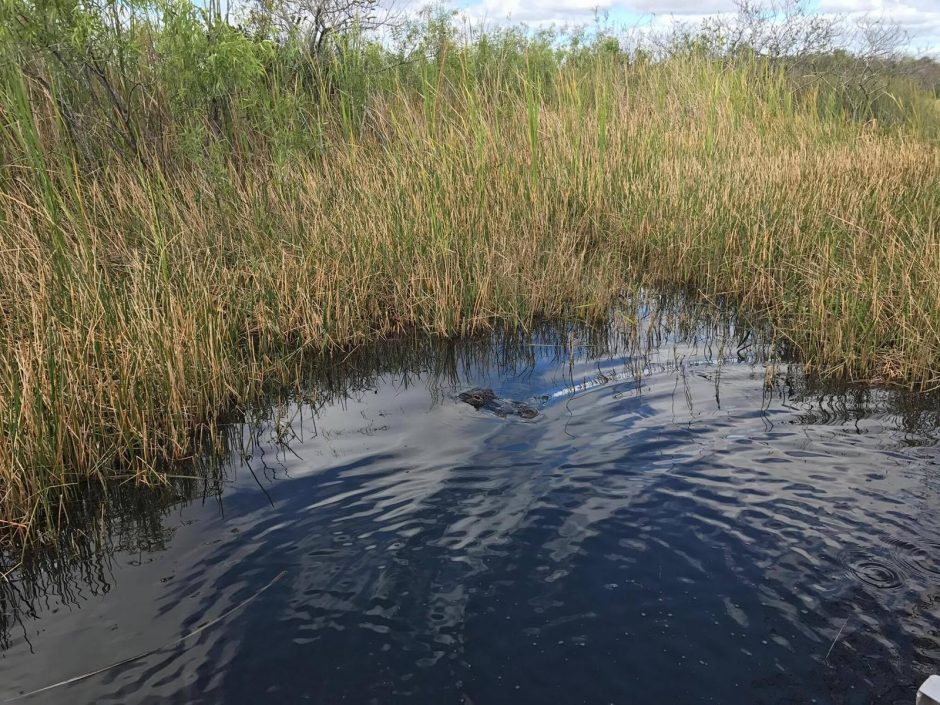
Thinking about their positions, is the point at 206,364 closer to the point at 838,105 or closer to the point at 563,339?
the point at 563,339

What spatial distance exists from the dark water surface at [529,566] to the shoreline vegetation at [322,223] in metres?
0.46

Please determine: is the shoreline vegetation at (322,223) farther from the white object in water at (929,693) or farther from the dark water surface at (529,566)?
the white object in water at (929,693)

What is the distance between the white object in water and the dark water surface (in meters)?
0.68

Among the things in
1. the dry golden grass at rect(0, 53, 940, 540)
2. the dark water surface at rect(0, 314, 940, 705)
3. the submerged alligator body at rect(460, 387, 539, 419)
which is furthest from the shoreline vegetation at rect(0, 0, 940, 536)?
the submerged alligator body at rect(460, 387, 539, 419)

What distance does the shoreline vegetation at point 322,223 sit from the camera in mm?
3695

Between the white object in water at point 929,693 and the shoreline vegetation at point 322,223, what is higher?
the shoreline vegetation at point 322,223

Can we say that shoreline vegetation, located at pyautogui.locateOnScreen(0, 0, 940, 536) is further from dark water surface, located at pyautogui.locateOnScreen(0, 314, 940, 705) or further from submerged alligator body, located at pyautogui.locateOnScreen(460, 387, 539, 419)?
submerged alligator body, located at pyautogui.locateOnScreen(460, 387, 539, 419)

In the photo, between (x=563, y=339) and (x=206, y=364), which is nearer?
(x=206, y=364)

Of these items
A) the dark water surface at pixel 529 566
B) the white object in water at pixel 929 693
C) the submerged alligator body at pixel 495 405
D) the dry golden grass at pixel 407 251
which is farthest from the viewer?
the submerged alligator body at pixel 495 405

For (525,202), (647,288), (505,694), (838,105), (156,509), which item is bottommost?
(505,694)

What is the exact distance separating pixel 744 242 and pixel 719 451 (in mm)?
2804

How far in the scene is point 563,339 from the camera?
5121mm

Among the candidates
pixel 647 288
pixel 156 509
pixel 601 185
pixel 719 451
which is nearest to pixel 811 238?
pixel 647 288

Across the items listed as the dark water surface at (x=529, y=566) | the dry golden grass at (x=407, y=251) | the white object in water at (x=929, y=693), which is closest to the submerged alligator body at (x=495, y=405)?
the dark water surface at (x=529, y=566)
